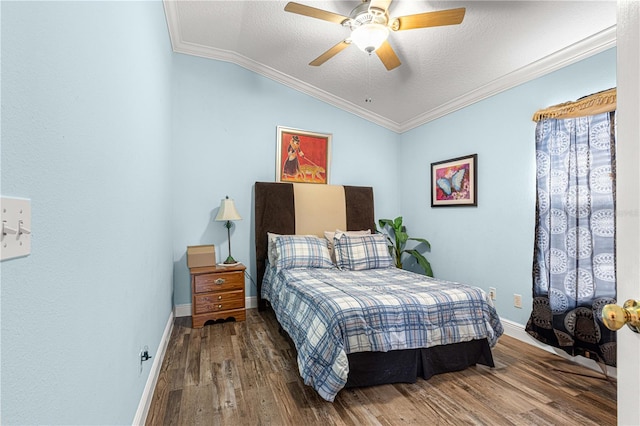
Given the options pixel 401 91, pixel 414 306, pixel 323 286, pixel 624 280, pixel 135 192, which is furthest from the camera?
pixel 401 91

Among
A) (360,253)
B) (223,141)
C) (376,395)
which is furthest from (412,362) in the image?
(223,141)

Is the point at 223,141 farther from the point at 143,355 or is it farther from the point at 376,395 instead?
the point at 376,395

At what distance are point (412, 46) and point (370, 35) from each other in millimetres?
1022

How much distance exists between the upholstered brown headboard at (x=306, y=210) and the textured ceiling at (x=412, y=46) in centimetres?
131

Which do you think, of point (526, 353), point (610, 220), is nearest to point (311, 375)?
point (526, 353)

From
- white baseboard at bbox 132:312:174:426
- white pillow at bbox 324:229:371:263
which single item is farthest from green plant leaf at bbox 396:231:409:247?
white baseboard at bbox 132:312:174:426

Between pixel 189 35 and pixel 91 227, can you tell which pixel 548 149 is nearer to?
pixel 91 227

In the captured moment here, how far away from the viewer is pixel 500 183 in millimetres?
3145

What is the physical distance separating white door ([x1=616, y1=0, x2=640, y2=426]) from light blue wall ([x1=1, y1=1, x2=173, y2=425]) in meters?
1.20

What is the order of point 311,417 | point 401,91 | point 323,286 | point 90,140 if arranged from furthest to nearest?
point 401,91 → point 323,286 → point 311,417 → point 90,140

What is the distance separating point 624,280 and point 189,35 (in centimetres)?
398

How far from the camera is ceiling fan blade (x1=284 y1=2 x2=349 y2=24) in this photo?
2.03m

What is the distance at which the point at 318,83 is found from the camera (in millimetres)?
3992

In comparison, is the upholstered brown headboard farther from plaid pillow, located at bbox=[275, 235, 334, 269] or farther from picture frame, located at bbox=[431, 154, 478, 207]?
picture frame, located at bbox=[431, 154, 478, 207]
